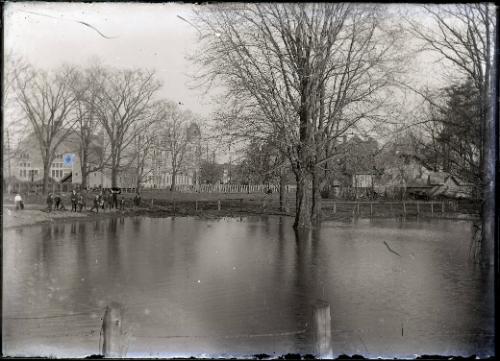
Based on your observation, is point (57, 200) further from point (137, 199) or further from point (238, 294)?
point (238, 294)

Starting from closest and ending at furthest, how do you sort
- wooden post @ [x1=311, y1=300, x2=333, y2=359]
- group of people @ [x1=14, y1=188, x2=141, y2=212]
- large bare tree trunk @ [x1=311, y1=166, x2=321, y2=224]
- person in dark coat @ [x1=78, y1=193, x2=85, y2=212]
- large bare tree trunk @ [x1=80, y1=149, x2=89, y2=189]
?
wooden post @ [x1=311, y1=300, x2=333, y2=359] < large bare tree trunk @ [x1=311, y1=166, x2=321, y2=224] < group of people @ [x1=14, y1=188, x2=141, y2=212] < large bare tree trunk @ [x1=80, y1=149, x2=89, y2=189] < person in dark coat @ [x1=78, y1=193, x2=85, y2=212]

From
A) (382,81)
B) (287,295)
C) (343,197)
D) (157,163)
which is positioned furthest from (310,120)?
(343,197)

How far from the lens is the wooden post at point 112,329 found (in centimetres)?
637

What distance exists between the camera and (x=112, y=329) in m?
6.41

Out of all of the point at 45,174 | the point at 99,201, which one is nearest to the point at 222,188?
the point at 99,201

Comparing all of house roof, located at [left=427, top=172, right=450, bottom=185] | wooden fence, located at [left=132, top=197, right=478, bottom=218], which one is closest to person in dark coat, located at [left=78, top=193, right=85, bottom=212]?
wooden fence, located at [left=132, top=197, right=478, bottom=218]

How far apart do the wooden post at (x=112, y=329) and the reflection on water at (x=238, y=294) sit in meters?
1.09

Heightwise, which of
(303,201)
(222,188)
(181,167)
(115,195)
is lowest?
(303,201)

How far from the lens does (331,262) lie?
1686 centimetres

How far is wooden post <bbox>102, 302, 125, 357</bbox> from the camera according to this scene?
6371 millimetres

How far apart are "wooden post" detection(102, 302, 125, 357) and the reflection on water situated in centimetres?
109

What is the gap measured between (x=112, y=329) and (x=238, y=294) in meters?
5.94

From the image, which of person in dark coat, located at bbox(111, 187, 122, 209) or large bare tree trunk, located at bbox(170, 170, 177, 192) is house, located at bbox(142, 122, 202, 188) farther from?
person in dark coat, located at bbox(111, 187, 122, 209)

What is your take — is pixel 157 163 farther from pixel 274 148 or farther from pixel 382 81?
pixel 382 81
